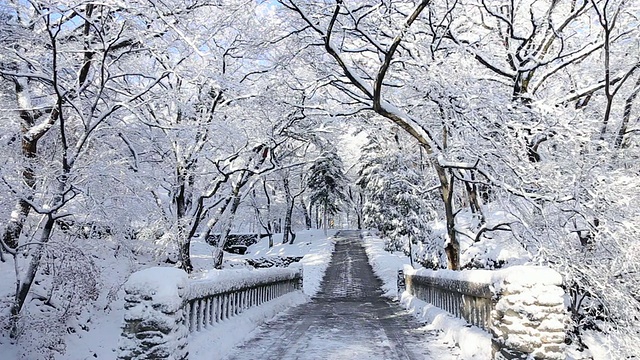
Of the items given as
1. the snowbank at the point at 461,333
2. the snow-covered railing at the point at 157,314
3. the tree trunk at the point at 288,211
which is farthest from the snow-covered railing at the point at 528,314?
the tree trunk at the point at 288,211

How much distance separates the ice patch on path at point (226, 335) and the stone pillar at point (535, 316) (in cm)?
373

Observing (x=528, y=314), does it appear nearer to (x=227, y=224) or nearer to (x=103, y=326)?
(x=103, y=326)

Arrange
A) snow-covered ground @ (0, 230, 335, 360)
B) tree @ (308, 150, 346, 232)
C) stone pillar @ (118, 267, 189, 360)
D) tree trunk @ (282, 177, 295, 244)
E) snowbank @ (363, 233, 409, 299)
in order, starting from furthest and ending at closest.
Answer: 1. tree @ (308, 150, 346, 232)
2. tree trunk @ (282, 177, 295, 244)
3. snowbank @ (363, 233, 409, 299)
4. snow-covered ground @ (0, 230, 335, 360)
5. stone pillar @ (118, 267, 189, 360)

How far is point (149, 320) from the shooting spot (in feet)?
16.5

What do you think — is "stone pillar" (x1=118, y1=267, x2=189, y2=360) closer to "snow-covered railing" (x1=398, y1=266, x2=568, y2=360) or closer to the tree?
"snow-covered railing" (x1=398, y1=266, x2=568, y2=360)

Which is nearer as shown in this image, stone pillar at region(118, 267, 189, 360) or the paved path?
stone pillar at region(118, 267, 189, 360)

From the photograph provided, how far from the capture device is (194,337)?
6.41 meters

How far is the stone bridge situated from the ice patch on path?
0.11m

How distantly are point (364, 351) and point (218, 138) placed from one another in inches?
407

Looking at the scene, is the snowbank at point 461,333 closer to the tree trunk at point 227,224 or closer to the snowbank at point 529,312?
the snowbank at point 529,312

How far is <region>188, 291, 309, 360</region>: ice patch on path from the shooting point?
20.7ft

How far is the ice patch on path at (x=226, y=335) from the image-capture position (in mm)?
6305

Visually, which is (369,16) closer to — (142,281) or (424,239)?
(142,281)

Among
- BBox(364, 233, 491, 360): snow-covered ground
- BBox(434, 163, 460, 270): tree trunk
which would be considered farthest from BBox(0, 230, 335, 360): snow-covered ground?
BBox(434, 163, 460, 270): tree trunk
